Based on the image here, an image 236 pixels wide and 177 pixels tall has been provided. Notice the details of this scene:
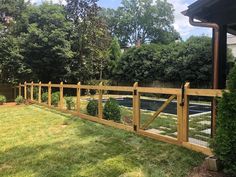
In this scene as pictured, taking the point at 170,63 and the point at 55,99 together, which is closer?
the point at 55,99

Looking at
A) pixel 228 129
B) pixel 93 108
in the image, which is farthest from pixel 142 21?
pixel 228 129

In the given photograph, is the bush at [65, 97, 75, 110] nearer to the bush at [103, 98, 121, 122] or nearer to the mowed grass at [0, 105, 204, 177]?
the bush at [103, 98, 121, 122]

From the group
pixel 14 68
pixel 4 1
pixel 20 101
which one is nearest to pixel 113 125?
pixel 20 101

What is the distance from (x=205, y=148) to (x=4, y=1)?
24792mm

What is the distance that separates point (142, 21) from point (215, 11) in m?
43.7

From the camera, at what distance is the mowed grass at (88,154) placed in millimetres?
4234

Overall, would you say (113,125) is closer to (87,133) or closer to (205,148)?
(87,133)

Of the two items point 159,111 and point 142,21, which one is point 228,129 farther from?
point 142,21

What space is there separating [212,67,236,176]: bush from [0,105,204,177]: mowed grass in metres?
0.73

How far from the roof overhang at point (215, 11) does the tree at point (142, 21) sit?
1629 inches

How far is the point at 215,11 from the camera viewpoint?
16.7ft

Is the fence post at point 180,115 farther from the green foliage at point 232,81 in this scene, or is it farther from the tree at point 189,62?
the tree at point 189,62

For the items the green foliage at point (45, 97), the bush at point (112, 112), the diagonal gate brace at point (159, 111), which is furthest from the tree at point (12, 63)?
the diagonal gate brace at point (159, 111)

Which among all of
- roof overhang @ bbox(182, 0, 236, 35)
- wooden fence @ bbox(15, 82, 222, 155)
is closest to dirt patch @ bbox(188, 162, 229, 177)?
wooden fence @ bbox(15, 82, 222, 155)
